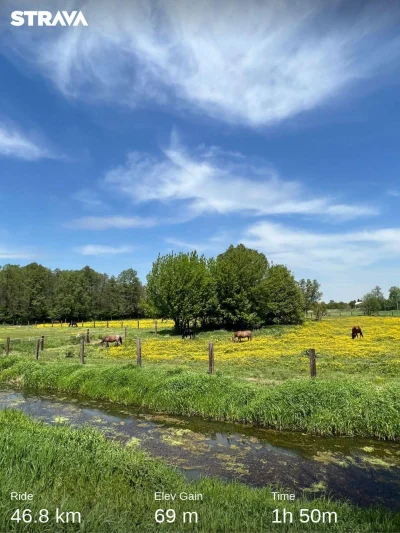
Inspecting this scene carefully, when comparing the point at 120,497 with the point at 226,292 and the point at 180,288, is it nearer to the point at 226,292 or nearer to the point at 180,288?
the point at 180,288

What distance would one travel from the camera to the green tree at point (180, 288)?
43031 mm

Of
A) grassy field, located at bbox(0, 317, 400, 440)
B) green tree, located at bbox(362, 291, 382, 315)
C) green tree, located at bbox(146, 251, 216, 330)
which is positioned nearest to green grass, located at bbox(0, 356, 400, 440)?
grassy field, located at bbox(0, 317, 400, 440)

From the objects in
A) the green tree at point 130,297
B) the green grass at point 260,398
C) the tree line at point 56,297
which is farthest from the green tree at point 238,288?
the green tree at point 130,297

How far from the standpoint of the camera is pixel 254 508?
578 cm

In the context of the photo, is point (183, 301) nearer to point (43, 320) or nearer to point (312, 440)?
point (312, 440)

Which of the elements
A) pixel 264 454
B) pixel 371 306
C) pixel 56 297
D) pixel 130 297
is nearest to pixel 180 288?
pixel 264 454

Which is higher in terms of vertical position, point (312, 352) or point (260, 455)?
point (312, 352)

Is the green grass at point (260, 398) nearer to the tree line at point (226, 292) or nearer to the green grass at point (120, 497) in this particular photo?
the green grass at point (120, 497)

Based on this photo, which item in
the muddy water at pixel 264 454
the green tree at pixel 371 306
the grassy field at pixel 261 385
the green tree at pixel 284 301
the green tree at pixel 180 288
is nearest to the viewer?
the muddy water at pixel 264 454

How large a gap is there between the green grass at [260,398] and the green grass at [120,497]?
4.82 meters

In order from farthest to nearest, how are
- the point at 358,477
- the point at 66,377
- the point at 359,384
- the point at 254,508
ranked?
the point at 66,377
the point at 359,384
the point at 358,477
the point at 254,508

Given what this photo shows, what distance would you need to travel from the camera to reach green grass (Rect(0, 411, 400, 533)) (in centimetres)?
483

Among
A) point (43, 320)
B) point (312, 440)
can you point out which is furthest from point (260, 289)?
point (43, 320)

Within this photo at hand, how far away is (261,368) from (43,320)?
8509 cm
